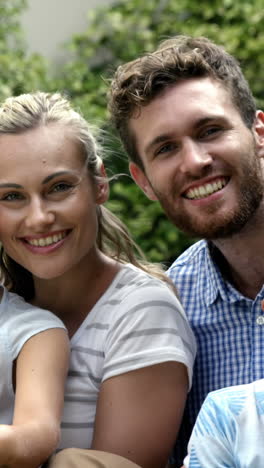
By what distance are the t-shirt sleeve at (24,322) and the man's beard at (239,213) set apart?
503mm

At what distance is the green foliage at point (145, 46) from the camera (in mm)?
5039

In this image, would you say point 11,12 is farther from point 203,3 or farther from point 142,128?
point 142,128

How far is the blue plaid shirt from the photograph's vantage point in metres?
2.65

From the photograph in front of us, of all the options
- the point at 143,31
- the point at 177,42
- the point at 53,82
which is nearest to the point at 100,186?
the point at 177,42

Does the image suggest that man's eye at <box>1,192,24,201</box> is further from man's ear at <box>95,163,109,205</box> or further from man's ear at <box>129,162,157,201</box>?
man's ear at <box>129,162,157,201</box>

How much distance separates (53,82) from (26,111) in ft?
9.09

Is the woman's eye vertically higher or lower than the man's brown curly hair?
lower

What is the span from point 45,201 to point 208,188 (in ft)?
1.55

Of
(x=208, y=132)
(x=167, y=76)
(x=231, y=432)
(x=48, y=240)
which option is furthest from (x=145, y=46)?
(x=231, y=432)

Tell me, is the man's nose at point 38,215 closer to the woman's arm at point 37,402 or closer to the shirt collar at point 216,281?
the woman's arm at point 37,402

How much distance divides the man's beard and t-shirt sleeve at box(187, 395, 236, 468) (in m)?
0.72

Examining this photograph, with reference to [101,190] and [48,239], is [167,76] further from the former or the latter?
[48,239]

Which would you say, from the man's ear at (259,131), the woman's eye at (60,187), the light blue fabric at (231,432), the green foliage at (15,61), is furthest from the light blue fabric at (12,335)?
the green foliage at (15,61)

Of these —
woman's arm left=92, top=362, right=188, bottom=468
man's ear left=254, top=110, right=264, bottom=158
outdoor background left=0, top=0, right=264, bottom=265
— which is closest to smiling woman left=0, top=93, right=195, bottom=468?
woman's arm left=92, top=362, right=188, bottom=468
